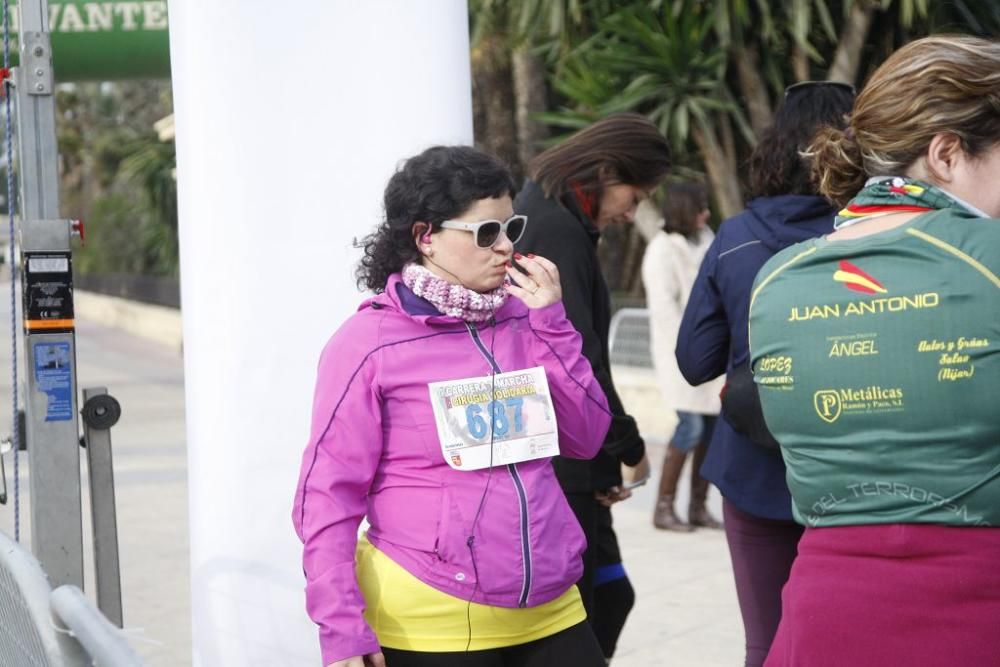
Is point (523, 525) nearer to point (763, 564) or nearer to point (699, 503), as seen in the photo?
point (763, 564)

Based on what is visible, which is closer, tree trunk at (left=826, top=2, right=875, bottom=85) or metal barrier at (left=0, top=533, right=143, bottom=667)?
metal barrier at (left=0, top=533, right=143, bottom=667)

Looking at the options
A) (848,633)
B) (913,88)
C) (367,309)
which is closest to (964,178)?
(913,88)

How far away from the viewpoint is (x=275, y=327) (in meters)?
3.54

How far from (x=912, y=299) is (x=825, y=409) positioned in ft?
0.66

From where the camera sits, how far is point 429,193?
8.96ft

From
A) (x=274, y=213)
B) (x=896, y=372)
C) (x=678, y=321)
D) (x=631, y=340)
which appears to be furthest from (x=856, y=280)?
(x=631, y=340)

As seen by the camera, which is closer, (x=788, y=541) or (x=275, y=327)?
(x=788, y=541)

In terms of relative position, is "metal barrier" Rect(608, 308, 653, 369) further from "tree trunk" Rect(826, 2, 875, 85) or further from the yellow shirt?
the yellow shirt

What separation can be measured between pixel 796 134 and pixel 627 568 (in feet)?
11.6

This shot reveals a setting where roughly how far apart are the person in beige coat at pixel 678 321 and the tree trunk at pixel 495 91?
28.0 ft

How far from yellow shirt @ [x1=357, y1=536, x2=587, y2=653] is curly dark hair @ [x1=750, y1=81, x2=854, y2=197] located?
4.01 feet

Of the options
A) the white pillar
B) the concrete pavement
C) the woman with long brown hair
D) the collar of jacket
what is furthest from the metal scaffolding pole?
the collar of jacket

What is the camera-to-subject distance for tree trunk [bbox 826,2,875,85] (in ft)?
40.2

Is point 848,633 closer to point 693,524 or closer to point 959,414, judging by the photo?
point 959,414
